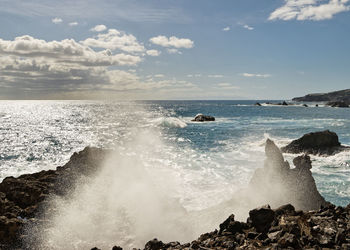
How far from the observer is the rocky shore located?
1038 centimetres

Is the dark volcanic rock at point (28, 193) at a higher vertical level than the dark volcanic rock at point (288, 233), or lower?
lower

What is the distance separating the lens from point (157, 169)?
37.4m

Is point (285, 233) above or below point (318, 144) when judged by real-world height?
above

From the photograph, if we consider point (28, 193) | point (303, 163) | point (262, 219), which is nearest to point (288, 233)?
point (262, 219)

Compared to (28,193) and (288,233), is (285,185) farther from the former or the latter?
(28,193)

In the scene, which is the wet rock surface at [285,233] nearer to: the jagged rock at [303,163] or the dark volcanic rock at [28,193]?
the jagged rock at [303,163]

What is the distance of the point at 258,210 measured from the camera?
478 inches

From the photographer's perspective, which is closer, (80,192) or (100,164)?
(80,192)

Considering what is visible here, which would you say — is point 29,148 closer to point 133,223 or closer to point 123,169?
point 123,169

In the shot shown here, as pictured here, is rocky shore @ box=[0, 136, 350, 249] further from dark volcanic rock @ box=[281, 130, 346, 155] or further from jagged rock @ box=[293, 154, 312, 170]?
dark volcanic rock @ box=[281, 130, 346, 155]

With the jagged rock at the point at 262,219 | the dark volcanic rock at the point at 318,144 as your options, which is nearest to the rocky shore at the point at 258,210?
the jagged rock at the point at 262,219

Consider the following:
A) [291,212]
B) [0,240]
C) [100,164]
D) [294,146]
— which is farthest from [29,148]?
[291,212]

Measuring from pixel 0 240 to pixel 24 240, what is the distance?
1227 millimetres

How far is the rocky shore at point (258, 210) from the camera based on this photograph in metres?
10.4
